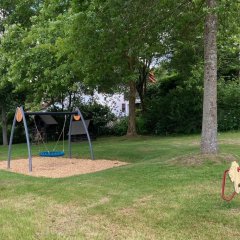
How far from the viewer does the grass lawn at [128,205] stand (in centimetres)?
505

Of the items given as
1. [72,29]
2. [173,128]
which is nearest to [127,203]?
[72,29]

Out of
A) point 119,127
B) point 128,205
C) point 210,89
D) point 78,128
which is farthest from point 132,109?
point 128,205

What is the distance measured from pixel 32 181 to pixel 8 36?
1025 cm

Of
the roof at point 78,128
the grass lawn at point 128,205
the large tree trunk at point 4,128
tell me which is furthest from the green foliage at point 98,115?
the grass lawn at point 128,205

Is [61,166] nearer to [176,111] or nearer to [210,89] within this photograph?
[210,89]

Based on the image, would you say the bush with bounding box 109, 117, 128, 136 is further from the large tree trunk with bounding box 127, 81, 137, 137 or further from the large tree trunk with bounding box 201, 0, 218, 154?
the large tree trunk with bounding box 201, 0, 218, 154

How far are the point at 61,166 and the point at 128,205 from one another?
6497 millimetres

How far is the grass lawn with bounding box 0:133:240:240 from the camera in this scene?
16.6ft

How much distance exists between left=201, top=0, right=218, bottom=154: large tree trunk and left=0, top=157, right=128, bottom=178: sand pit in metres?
3.19

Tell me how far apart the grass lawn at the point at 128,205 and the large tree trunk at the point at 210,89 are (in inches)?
17.2

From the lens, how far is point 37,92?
1936cm

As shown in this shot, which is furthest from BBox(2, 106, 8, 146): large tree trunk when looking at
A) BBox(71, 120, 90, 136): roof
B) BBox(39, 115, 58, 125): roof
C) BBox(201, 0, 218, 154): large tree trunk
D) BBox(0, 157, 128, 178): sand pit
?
BBox(201, 0, 218, 154): large tree trunk

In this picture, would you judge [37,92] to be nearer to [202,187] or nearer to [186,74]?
[186,74]

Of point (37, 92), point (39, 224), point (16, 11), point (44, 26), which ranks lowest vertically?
point (39, 224)
